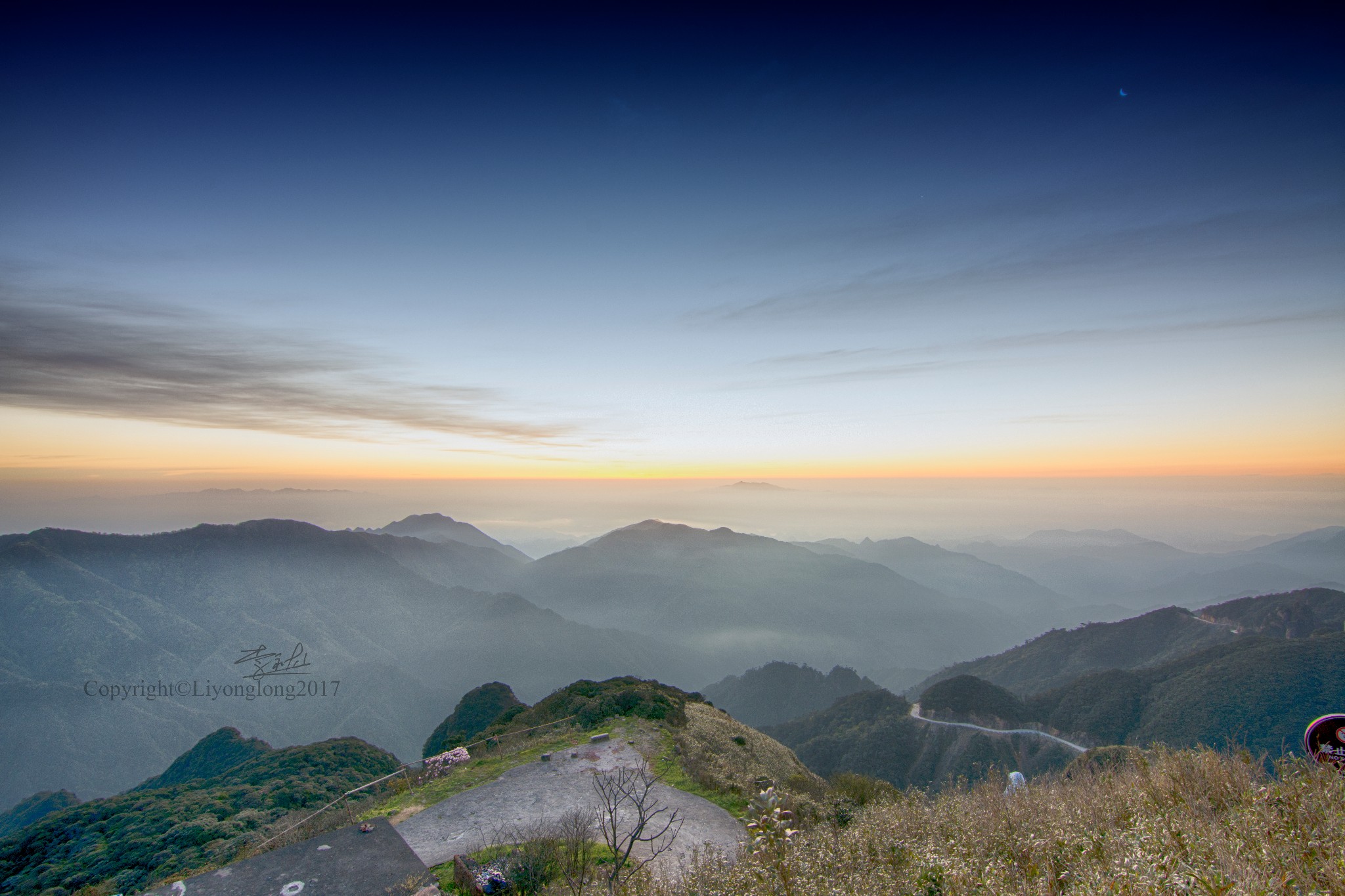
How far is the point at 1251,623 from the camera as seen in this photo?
88812 mm

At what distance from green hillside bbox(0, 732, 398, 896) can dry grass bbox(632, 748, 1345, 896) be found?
12.9 metres

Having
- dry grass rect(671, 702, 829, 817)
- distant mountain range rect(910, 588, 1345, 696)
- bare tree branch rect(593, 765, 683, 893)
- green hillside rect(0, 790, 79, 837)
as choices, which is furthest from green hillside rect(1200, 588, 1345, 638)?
green hillside rect(0, 790, 79, 837)

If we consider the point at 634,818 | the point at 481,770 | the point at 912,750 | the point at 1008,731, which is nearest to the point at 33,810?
the point at 481,770

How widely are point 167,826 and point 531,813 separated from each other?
1736cm

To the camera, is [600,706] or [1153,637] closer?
[600,706]

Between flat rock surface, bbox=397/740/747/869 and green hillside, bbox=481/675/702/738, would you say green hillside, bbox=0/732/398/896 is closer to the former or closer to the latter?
flat rock surface, bbox=397/740/747/869

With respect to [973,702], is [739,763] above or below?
above

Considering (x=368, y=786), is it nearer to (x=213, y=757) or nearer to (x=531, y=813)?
(x=531, y=813)

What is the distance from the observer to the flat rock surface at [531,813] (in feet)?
39.8

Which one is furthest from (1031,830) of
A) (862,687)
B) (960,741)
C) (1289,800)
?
(862,687)

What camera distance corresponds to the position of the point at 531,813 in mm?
13891

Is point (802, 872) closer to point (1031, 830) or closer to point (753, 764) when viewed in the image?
point (1031, 830)

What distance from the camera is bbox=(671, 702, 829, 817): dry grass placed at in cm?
1603

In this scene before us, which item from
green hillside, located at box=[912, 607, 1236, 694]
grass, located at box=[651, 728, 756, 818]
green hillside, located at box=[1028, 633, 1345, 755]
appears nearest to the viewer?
grass, located at box=[651, 728, 756, 818]
